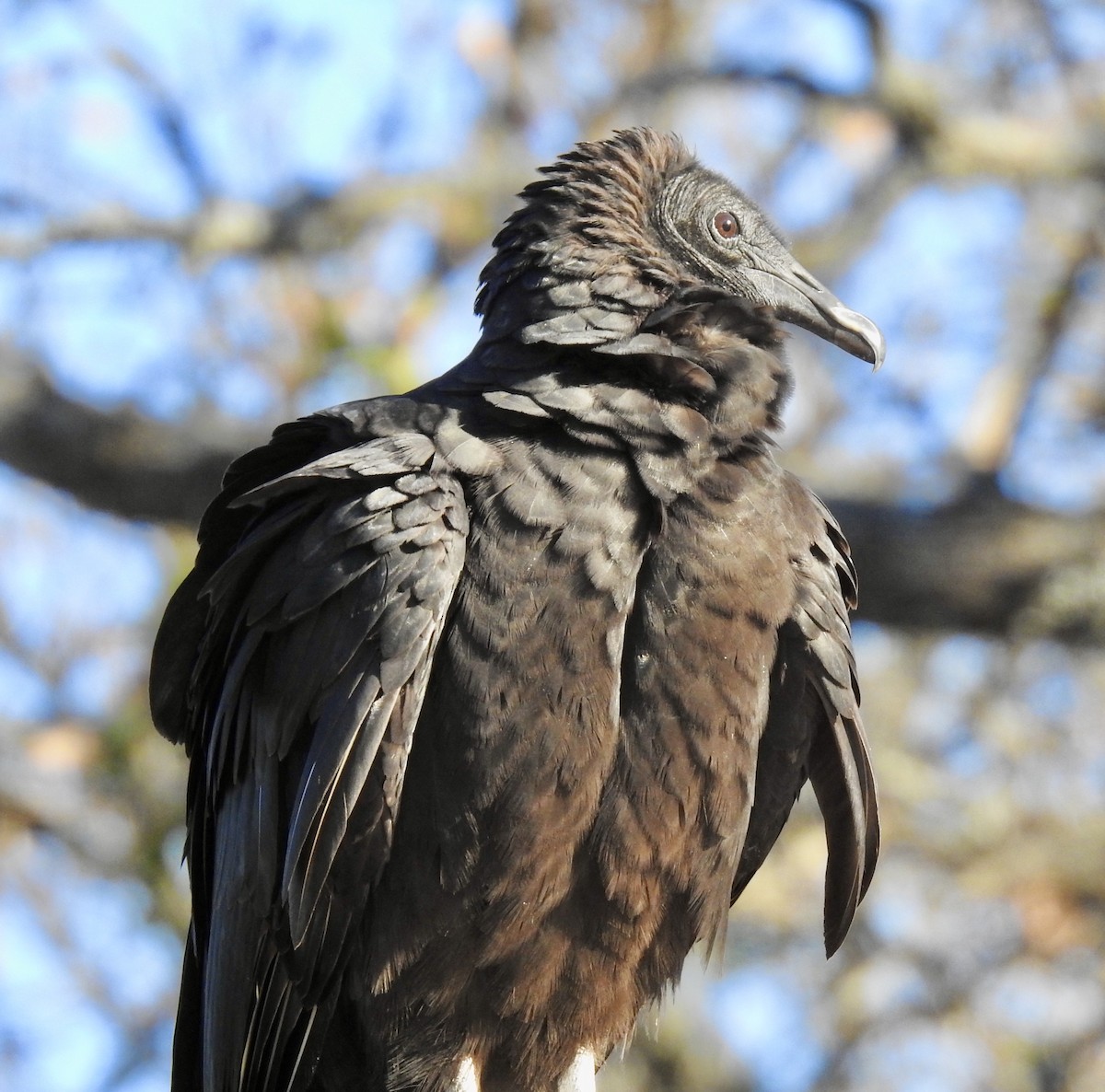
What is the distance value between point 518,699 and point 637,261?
1.14m

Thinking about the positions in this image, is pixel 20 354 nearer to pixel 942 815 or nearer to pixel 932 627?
pixel 932 627

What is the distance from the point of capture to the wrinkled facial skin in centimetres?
352

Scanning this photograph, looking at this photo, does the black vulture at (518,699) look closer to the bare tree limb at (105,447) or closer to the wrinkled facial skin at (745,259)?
the wrinkled facial skin at (745,259)

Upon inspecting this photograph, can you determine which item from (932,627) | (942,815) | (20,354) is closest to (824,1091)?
(942,815)

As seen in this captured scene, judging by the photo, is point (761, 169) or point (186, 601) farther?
point (761, 169)

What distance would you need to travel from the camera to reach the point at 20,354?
631cm

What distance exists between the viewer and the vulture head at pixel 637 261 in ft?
10.8

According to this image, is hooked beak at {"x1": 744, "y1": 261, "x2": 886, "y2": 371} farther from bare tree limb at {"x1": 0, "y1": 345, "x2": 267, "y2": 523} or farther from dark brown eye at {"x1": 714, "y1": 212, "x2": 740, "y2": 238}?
bare tree limb at {"x1": 0, "y1": 345, "x2": 267, "y2": 523}

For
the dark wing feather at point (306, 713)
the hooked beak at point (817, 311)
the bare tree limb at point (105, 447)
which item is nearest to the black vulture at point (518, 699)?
the dark wing feather at point (306, 713)

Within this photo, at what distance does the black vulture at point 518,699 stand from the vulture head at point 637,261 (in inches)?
0.7

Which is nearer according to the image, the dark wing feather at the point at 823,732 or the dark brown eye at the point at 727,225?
the dark wing feather at the point at 823,732

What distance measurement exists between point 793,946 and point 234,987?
537cm

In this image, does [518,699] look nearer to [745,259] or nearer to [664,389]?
[664,389]

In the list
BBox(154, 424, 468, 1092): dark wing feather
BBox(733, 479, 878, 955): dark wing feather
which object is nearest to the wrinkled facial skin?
BBox(733, 479, 878, 955): dark wing feather
